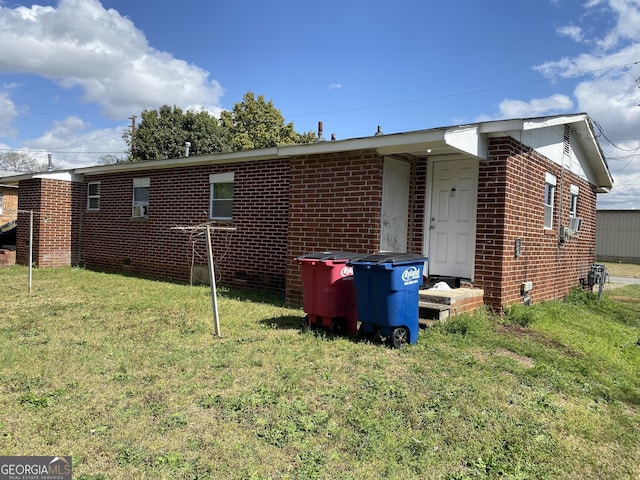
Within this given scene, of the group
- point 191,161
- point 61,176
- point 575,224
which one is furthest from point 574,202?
point 61,176

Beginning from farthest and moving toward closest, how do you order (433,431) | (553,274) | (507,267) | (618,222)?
(618,222) < (553,274) < (507,267) < (433,431)

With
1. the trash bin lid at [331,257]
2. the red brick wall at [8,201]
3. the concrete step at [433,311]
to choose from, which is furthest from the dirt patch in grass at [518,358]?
the red brick wall at [8,201]

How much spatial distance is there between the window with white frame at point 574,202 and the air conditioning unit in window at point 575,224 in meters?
0.14

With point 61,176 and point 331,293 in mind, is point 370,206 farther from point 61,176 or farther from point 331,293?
point 61,176

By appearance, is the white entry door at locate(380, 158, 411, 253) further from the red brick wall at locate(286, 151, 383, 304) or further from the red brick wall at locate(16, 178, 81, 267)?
the red brick wall at locate(16, 178, 81, 267)

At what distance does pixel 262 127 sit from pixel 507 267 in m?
26.4

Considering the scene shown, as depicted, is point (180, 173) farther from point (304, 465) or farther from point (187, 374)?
point (304, 465)

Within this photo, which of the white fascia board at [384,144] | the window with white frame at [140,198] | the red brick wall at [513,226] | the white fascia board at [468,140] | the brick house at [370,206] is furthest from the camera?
the window with white frame at [140,198]

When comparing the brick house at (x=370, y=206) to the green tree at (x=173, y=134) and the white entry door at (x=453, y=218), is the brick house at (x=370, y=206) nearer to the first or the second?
the white entry door at (x=453, y=218)

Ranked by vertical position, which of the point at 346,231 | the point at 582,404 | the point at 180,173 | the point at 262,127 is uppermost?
the point at 262,127

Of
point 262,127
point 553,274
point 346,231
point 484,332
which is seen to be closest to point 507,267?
point 484,332

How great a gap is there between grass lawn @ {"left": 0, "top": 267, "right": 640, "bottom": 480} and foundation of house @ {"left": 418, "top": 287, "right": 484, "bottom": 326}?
167 mm

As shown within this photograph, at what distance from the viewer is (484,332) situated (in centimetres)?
616

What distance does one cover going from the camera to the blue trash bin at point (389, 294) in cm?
539
